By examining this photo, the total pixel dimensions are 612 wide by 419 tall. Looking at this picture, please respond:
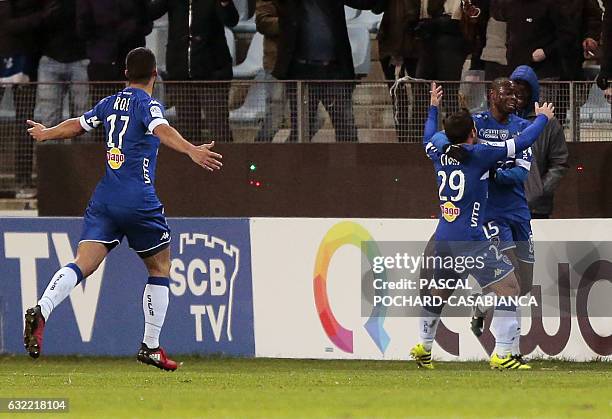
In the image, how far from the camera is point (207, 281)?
1446cm

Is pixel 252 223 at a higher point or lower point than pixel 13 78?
lower

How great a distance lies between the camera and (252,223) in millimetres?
14484

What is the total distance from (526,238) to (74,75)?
5.82 metres

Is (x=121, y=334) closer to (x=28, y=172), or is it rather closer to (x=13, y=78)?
(x=28, y=172)

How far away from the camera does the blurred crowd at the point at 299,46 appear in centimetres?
1492

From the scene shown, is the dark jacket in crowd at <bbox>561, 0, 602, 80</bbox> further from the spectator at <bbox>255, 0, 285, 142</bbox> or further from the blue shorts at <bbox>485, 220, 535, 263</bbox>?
the spectator at <bbox>255, 0, 285, 142</bbox>

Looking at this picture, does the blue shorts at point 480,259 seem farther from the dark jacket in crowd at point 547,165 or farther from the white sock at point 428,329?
the dark jacket in crowd at point 547,165

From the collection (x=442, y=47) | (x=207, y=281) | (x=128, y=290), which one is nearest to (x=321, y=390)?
(x=207, y=281)

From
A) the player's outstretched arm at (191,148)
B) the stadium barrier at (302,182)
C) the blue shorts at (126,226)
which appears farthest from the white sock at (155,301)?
the stadium barrier at (302,182)

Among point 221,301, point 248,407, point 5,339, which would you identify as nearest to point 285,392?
point 248,407

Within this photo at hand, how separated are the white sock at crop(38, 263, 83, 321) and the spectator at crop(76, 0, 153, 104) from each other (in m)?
5.02

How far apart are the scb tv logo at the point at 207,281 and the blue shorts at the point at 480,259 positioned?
107 inches

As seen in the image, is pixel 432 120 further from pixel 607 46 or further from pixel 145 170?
pixel 145 170

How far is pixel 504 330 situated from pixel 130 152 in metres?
3.29
